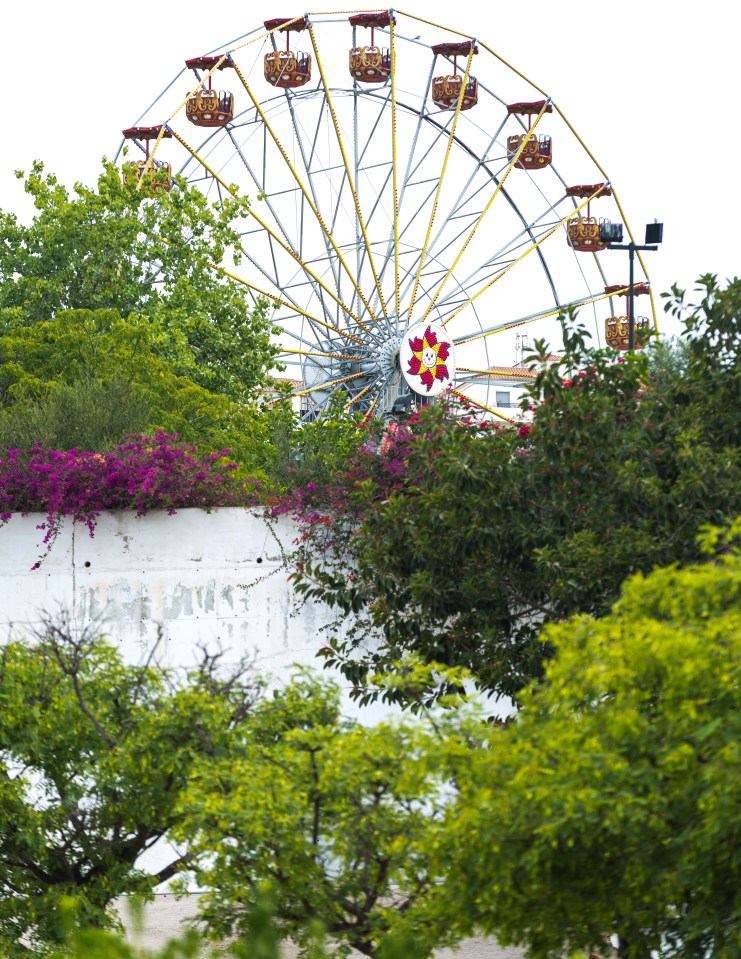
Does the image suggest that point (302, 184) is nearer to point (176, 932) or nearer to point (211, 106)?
point (211, 106)

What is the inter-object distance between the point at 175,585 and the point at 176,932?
9.58 feet

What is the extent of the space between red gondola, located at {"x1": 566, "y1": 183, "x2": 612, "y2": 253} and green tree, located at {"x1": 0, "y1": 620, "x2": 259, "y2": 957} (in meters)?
22.3

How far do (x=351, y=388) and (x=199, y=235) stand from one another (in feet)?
12.8

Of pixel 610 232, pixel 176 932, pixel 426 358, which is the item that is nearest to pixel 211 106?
pixel 426 358

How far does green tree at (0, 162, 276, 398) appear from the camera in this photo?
25.6 m

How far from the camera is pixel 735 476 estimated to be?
9.10 metres

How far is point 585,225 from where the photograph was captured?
2923 centimetres

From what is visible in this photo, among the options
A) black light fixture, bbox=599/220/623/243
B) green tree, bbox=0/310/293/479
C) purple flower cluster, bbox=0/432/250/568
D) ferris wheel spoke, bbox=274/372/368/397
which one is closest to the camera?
purple flower cluster, bbox=0/432/250/568

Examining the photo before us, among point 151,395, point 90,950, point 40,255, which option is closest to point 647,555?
point 90,950

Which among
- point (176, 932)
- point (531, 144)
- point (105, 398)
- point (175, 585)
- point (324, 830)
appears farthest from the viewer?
point (531, 144)

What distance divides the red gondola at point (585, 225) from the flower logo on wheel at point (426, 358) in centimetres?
582

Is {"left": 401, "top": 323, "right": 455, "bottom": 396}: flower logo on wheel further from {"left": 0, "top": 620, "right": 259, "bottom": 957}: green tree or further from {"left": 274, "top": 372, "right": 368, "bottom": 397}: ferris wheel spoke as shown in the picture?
{"left": 0, "top": 620, "right": 259, "bottom": 957}: green tree

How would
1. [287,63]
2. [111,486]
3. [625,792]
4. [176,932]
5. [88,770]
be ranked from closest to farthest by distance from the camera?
1. [625,792]
2. [88,770]
3. [176,932]
4. [111,486]
5. [287,63]

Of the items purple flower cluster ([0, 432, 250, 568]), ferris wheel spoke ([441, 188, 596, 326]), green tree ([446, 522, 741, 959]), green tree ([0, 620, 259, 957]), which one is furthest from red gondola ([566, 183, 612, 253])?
green tree ([446, 522, 741, 959])
